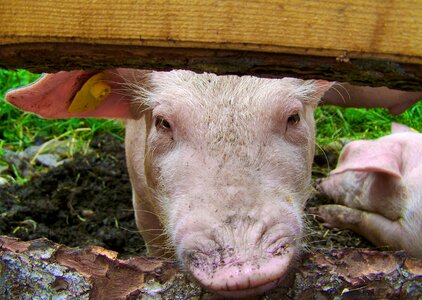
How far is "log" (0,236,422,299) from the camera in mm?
1668

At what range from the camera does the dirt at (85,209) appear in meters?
3.79

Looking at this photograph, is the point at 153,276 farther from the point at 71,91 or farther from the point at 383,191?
the point at 383,191

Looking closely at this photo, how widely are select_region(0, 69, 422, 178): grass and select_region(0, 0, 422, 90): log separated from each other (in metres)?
3.62

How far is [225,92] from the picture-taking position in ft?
8.37

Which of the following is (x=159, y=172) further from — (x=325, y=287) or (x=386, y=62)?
(x=386, y=62)

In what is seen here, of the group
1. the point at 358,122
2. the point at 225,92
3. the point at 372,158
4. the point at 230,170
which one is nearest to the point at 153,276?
the point at 230,170

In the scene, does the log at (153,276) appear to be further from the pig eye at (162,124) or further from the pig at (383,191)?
the pig at (383,191)

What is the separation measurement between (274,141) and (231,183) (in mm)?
381

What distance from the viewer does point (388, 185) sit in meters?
3.73

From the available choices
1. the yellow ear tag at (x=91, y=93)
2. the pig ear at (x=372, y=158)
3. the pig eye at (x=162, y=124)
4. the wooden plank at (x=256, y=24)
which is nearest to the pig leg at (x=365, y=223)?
the pig ear at (x=372, y=158)

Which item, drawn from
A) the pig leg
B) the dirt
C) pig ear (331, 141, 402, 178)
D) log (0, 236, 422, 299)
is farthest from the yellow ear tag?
the pig leg

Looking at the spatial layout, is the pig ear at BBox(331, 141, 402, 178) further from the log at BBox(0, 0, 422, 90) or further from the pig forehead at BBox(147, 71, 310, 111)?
the log at BBox(0, 0, 422, 90)

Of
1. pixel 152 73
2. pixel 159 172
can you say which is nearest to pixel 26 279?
pixel 159 172

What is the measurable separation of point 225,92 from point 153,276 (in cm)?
104
